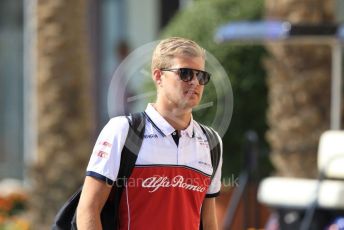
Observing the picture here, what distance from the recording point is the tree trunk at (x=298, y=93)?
9531 millimetres

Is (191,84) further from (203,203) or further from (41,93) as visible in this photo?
(41,93)

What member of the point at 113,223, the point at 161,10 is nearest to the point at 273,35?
the point at 113,223

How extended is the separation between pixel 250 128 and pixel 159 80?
6.68 metres

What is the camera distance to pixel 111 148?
379 centimetres

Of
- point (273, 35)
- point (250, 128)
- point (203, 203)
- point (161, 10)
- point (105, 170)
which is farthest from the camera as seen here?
point (161, 10)

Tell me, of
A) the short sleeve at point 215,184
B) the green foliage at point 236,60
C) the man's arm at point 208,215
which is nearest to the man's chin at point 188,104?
the short sleeve at point 215,184

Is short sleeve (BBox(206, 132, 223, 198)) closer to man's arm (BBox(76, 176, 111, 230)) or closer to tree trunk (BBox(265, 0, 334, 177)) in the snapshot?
man's arm (BBox(76, 176, 111, 230))

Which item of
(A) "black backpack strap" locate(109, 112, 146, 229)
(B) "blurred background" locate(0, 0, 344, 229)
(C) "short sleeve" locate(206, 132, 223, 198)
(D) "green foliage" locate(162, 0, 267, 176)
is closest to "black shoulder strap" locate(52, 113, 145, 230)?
(A) "black backpack strap" locate(109, 112, 146, 229)

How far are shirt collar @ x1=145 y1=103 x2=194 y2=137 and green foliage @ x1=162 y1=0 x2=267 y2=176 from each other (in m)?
6.09

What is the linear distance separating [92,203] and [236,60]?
23.0 feet

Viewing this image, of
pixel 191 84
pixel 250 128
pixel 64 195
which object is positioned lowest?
pixel 64 195

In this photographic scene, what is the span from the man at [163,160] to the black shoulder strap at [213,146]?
0.28 ft

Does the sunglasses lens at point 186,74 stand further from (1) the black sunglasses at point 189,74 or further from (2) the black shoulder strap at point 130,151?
(2) the black shoulder strap at point 130,151

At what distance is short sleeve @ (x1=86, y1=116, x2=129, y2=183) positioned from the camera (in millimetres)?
3771
